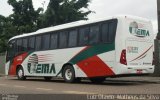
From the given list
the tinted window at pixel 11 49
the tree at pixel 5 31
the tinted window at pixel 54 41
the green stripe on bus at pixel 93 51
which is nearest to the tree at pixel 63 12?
the tree at pixel 5 31

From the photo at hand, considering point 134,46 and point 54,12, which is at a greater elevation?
point 54,12

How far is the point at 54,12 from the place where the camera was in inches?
1732

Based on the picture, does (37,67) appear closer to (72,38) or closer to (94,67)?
(72,38)

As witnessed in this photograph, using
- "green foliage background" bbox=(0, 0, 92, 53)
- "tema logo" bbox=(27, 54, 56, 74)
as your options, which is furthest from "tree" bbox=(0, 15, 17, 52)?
"tema logo" bbox=(27, 54, 56, 74)

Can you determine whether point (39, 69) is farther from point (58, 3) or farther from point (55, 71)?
point (58, 3)

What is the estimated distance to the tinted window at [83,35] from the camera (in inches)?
800

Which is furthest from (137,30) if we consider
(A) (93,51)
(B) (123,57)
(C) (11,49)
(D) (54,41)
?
(C) (11,49)

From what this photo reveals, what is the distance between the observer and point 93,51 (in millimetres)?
19734

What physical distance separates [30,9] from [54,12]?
5.19m

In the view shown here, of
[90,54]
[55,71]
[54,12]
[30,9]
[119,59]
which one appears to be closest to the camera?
[119,59]

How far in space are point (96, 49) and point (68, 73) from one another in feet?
9.52

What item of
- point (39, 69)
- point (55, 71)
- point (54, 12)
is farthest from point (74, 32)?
point (54, 12)

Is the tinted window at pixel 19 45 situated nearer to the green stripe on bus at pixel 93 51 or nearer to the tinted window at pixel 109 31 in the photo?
the green stripe on bus at pixel 93 51

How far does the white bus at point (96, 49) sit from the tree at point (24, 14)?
23.1m
